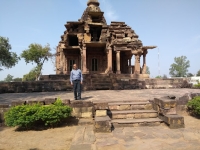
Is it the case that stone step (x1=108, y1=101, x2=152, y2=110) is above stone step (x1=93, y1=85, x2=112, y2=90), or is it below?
below

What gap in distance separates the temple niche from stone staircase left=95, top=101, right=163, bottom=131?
12.2 meters

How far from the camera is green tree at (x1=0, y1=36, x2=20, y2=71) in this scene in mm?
27906

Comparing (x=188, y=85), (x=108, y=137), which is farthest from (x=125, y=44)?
(x=108, y=137)

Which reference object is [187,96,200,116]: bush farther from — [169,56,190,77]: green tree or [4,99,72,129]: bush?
[169,56,190,77]: green tree

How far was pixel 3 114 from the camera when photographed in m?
5.59

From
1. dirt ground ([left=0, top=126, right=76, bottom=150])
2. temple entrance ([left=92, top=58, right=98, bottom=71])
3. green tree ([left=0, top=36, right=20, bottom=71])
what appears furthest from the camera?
green tree ([left=0, top=36, right=20, bottom=71])

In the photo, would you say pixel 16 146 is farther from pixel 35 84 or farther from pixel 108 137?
pixel 35 84

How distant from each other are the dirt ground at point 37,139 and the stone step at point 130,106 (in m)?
1.61

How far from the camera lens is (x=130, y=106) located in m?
5.84

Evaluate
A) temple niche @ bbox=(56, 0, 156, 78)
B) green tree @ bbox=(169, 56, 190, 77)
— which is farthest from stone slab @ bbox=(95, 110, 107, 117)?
green tree @ bbox=(169, 56, 190, 77)

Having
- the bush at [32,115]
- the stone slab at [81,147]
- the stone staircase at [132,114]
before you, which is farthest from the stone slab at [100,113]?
the stone slab at [81,147]

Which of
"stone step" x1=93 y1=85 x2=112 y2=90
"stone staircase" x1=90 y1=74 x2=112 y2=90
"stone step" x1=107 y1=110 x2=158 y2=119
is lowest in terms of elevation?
"stone step" x1=107 y1=110 x2=158 y2=119

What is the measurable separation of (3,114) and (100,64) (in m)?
16.5

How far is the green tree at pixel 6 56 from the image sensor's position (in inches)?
1099
